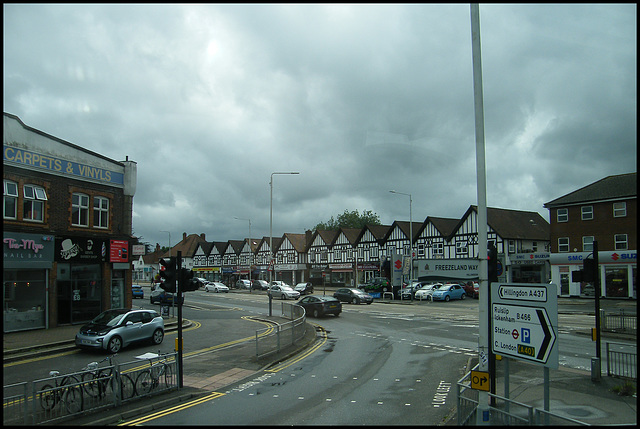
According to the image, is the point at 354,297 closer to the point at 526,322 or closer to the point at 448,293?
the point at 448,293

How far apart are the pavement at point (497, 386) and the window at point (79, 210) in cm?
747

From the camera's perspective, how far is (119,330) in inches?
722

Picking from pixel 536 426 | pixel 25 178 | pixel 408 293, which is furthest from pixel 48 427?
pixel 408 293

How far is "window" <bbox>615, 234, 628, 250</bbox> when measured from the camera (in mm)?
39812

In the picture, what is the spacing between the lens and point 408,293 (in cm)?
4578

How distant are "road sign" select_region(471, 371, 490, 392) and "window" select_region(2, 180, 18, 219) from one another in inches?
879

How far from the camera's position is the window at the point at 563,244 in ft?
144

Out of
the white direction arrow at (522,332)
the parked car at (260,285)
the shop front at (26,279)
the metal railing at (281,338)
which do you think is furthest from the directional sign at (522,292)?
the parked car at (260,285)

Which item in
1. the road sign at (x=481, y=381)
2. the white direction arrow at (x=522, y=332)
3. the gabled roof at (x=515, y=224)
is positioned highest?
the gabled roof at (x=515, y=224)

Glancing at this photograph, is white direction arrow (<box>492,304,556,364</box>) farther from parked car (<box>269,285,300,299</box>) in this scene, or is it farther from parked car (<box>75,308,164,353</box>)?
parked car (<box>269,285,300,299</box>)

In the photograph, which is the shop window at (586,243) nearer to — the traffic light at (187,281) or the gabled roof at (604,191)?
the gabled roof at (604,191)

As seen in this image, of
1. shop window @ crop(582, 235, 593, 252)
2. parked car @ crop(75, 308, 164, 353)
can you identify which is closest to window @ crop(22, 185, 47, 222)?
parked car @ crop(75, 308, 164, 353)

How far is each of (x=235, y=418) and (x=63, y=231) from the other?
18975 millimetres

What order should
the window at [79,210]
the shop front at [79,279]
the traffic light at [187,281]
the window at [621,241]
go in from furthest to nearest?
the window at [621,241], the window at [79,210], the shop front at [79,279], the traffic light at [187,281]
